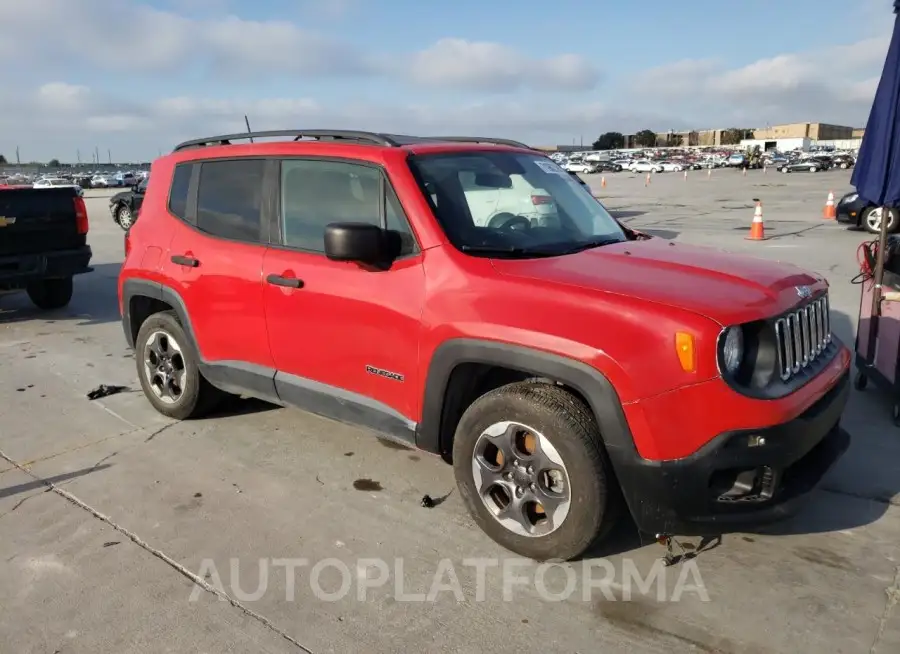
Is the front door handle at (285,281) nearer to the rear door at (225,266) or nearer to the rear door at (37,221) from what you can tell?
the rear door at (225,266)

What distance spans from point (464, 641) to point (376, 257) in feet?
5.60

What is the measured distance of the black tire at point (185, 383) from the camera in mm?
4785

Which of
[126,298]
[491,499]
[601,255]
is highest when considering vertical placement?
[601,255]

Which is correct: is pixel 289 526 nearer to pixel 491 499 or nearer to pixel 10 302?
pixel 491 499

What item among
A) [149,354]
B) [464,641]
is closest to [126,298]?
[149,354]

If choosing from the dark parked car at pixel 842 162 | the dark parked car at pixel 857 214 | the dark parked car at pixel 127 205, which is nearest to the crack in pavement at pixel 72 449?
the dark parked car at pixel 857 214

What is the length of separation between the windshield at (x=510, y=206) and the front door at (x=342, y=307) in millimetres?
237

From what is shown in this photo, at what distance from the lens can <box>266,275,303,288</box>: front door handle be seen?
3.88 metres

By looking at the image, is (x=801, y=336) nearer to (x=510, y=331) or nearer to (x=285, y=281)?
(x=510, y=331)

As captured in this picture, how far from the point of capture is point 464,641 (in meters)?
2.74

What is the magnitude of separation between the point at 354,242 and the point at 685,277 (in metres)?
1.48

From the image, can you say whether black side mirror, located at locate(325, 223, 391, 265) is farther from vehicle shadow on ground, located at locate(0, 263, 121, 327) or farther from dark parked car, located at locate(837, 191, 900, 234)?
dark parked car, located at locate(837, 191, 900, 234)

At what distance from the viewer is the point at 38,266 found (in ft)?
25.8

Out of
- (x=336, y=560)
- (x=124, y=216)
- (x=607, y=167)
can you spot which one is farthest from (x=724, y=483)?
(x=607, y=167)
